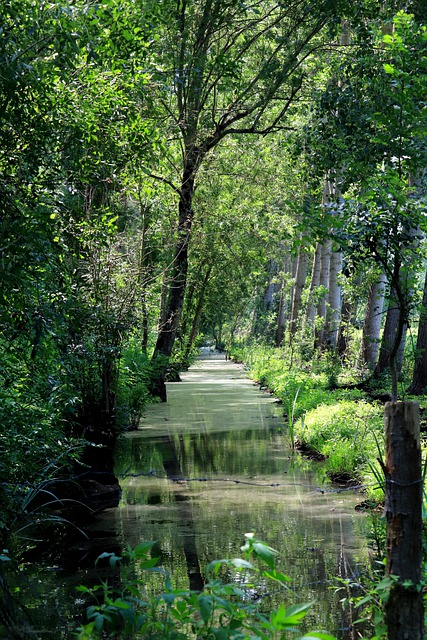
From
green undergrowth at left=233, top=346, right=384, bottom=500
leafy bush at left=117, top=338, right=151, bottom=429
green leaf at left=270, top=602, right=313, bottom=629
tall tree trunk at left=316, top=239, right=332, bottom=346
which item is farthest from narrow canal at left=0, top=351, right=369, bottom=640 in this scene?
tall tree trunk at left=316, top=239, right=332, bottom=346

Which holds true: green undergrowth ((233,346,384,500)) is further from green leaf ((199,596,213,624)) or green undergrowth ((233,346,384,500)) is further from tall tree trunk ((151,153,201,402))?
tall tree trunk ((151,153,201,402))

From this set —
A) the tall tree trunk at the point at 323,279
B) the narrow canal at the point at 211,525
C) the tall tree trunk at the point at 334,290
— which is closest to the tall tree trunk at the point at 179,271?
the tall tree trunk at the point at 334,290

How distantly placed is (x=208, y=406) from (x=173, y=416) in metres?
2.18

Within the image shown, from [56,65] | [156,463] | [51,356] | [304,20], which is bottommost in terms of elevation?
[156,463]

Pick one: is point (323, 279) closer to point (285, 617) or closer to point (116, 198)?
point (116, 198)

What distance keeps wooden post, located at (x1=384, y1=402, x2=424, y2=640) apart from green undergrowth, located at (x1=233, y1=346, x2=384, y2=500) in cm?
81

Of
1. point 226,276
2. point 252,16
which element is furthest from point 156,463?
point 226,276

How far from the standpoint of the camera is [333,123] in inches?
459

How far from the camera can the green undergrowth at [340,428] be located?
29.3 ft

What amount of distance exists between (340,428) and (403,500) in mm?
6798

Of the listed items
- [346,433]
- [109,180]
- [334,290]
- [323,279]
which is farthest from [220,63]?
[323,279]

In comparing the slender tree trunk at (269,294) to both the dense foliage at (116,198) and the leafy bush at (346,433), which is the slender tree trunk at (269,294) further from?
the leafy bush at (346,433)

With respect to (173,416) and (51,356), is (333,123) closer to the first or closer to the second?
(51,356)

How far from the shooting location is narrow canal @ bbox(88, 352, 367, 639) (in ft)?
19.6
